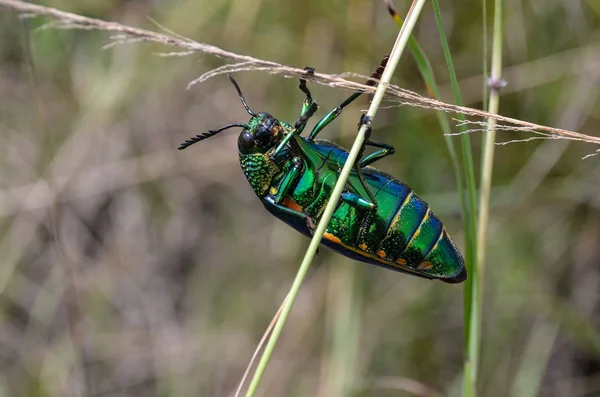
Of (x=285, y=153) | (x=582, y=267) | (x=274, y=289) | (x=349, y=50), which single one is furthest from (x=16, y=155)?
(x=582, y=267)

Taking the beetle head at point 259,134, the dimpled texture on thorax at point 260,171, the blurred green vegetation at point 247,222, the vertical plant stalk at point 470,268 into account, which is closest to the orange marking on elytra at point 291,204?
the dimpled texture on thorax at point 260,171

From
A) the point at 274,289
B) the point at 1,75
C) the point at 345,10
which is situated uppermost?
the point at 345,10

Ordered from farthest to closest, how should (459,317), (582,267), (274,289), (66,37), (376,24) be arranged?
(66,37), (274,289), (459,317), (582,267), (376,24)

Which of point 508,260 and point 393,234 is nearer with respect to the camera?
point 393,234

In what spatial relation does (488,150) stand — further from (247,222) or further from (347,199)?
(247,222)

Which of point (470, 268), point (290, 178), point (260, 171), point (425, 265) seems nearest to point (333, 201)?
point (470, 268)

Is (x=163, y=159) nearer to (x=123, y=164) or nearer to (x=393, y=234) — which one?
(x=123, y=164)

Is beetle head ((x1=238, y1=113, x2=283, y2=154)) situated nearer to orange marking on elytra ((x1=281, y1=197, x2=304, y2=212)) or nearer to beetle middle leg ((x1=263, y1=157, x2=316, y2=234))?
beetle middle leg ((x1=263, y1=157, x2=316, y2=234))
